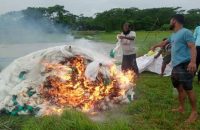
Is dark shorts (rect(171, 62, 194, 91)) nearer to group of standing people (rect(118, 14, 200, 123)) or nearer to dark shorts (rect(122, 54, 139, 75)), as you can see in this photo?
group of standing people (rect(118, 14, 200, 123))

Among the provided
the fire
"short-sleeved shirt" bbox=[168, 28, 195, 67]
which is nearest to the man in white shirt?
the fire

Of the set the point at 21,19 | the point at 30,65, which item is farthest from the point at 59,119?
the point at 21,19

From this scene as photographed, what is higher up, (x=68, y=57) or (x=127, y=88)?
(x=68, y=57)

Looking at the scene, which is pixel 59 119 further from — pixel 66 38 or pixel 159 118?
pixel 66 38

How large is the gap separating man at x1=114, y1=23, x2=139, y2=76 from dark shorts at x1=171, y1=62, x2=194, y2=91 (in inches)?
153

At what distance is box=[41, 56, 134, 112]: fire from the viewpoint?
839 cm

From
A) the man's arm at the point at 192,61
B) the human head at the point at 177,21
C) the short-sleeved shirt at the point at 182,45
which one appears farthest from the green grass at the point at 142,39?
the man's arm at the point at 192,61

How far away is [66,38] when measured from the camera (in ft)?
54.4

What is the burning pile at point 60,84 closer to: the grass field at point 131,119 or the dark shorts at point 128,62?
the grass field at point 131,119

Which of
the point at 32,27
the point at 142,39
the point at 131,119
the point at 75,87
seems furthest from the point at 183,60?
the point at 142,39

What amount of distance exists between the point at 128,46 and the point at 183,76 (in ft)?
13.8

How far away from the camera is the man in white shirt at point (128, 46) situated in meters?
11.5

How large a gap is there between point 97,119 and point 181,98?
1.72 m

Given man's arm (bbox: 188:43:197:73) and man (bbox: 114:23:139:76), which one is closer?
man's arm (bbox: 188:43:197:73)
